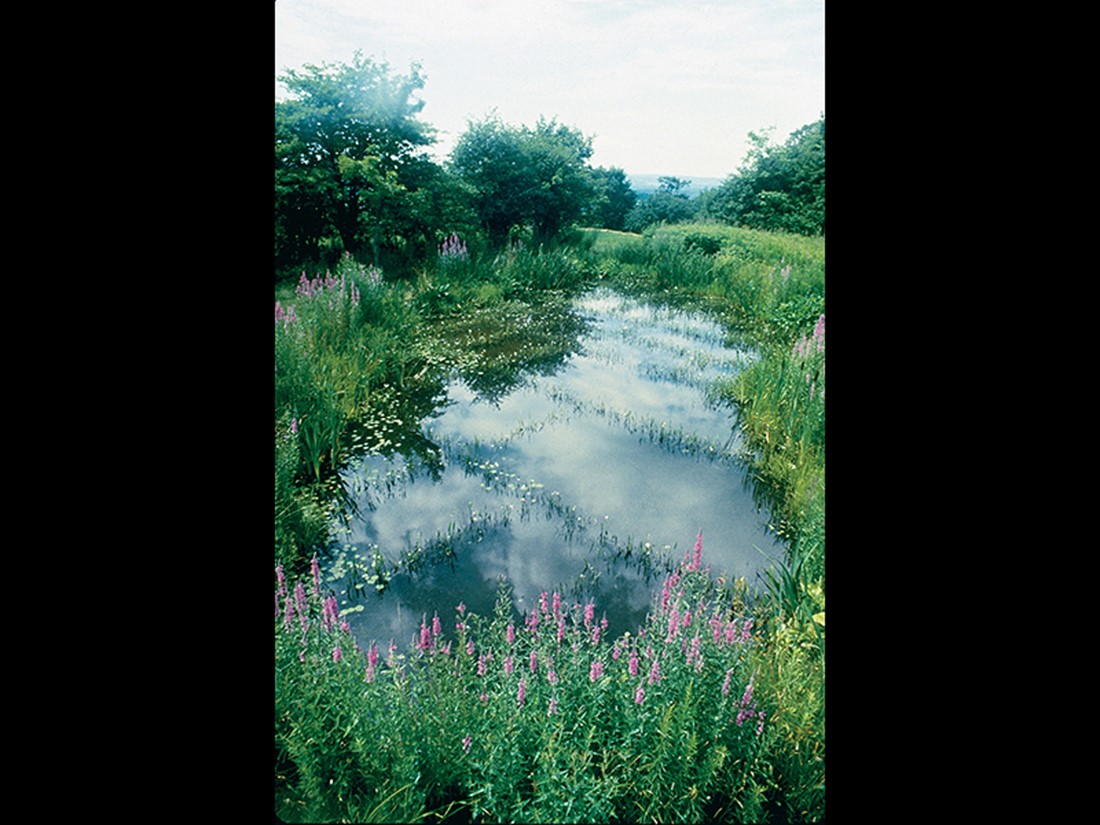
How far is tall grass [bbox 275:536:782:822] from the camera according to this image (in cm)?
156

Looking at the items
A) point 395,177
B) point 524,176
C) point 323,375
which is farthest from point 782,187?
point 323,375

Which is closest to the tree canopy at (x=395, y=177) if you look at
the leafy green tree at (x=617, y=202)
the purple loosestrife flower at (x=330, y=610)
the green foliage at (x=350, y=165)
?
the green foliage at (x=350, y=165)

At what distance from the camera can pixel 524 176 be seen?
1348 centimetres

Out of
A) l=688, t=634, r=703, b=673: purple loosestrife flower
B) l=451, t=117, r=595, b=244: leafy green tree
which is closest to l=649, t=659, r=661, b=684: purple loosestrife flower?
l=688, t=634, r=703, b=673: purple loosestrife flower

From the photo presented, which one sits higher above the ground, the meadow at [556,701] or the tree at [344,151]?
the tree at [344,151]

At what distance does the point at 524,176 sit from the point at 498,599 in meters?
12.4

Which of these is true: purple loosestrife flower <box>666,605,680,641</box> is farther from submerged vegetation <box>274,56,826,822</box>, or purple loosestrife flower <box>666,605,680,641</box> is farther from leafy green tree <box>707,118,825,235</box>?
leafy green tree <box>707,118,825,235</box>

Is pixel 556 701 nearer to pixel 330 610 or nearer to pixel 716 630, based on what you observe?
pixel 716 630

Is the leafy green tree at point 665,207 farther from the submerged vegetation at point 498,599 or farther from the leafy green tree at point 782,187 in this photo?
the submerged vegetation at point 498,599

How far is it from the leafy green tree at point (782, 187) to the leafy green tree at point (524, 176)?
6393 mm

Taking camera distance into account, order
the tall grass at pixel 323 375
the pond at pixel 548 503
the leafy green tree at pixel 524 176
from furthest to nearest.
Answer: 1. the leafy green tree at pixel 524 176
2. the tall grass at pixel 323 375
3. the pond at pixel 548 503

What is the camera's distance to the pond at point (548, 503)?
9.77ft
